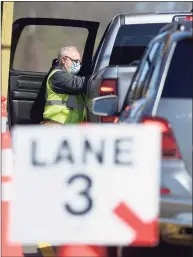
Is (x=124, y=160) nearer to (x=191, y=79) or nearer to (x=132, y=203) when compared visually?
(x=132, y=203)

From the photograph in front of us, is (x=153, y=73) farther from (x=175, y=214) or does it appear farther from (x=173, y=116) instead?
(x=175, y=214)

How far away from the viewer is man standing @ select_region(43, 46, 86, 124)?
993 cm

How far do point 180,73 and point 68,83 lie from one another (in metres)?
3.88

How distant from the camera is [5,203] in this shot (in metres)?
6.11

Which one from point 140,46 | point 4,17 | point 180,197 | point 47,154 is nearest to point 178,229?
point 180,197

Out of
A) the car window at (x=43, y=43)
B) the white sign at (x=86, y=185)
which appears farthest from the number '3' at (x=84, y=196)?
the car window at (x=43, y=43)

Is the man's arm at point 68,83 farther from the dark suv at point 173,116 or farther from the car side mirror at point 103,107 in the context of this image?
the dark suv at point 173,116

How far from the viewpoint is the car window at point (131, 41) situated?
29.7 feet

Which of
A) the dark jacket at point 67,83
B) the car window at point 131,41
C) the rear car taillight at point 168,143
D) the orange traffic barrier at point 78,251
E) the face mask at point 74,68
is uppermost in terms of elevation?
the car window at point 131,41

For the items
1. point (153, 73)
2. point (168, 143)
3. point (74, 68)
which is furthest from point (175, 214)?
point (74, 68)

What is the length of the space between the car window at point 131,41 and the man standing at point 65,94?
93 centimetres

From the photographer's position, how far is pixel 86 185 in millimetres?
5105

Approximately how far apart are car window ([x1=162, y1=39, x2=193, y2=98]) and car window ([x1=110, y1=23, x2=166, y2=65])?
2.84 metres

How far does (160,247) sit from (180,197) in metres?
1.59
